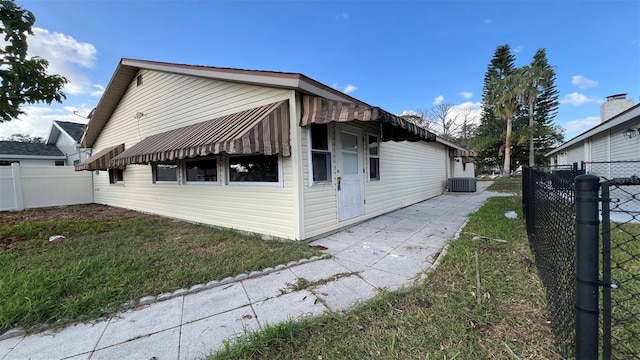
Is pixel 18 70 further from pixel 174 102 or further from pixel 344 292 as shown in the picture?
pixel 344 292

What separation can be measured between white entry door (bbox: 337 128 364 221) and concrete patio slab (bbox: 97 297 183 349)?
3809 millimetres

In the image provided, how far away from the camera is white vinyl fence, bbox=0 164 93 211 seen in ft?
33.3

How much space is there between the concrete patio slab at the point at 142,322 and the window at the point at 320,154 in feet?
10.7

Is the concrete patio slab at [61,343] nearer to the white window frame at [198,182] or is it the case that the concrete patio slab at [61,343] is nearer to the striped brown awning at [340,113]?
the striped brown awning at [340,113]

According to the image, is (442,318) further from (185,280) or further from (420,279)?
(185,280)

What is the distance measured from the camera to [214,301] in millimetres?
2928

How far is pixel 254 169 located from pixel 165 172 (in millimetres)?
4489

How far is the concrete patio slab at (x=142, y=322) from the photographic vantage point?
2354 millimetres

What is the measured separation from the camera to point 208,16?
8078mm

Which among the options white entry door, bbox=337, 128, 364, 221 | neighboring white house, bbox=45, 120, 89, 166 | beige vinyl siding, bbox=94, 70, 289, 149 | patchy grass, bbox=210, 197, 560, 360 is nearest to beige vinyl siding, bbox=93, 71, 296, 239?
beige vinyl siding, bbox=94, 70, 289, 149

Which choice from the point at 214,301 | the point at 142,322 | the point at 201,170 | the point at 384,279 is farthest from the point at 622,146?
the point at 142,322

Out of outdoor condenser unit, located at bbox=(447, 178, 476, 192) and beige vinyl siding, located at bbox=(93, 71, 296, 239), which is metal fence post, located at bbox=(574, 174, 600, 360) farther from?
outdoor condenser unit, located at bbox=(447, 178, 476, 192)

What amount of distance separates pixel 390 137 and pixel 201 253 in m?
5.37

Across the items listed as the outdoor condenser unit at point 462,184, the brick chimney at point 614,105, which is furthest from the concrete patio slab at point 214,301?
the brick chimney at point 614,105
